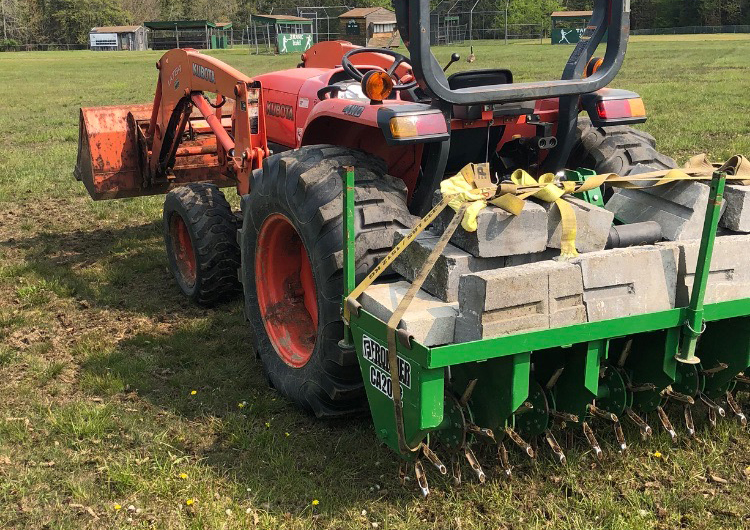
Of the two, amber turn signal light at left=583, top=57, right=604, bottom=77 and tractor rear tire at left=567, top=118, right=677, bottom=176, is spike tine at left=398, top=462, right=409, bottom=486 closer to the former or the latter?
tractor rear tire at left=567, top=118, right=677, bottom=176

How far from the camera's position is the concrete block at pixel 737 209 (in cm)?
372

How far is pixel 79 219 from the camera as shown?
28.3 ft

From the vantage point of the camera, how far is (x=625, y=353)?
3.68m

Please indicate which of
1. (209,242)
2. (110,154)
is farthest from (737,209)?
(110,154)

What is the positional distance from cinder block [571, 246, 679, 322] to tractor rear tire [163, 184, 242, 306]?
10.2ft

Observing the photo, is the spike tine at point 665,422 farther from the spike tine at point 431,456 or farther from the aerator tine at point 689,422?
the spike tine at point 431,456

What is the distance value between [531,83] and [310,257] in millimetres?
Answer: 1403

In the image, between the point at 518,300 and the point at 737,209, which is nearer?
the point at 518,300

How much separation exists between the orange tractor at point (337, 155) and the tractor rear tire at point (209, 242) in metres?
0.01

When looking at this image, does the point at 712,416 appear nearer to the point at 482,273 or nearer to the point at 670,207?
the point at 670,207

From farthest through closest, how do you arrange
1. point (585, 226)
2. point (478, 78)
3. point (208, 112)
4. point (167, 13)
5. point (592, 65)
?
point (167, 13) < point (208, 112) < point (592, 65) < point (478, 78) < point (585, 226)

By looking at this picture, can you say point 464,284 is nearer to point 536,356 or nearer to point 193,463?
point 536,356

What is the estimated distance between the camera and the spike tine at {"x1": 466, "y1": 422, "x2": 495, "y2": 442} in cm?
337

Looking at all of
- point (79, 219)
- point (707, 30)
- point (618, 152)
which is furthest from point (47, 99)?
point (707, 30)
